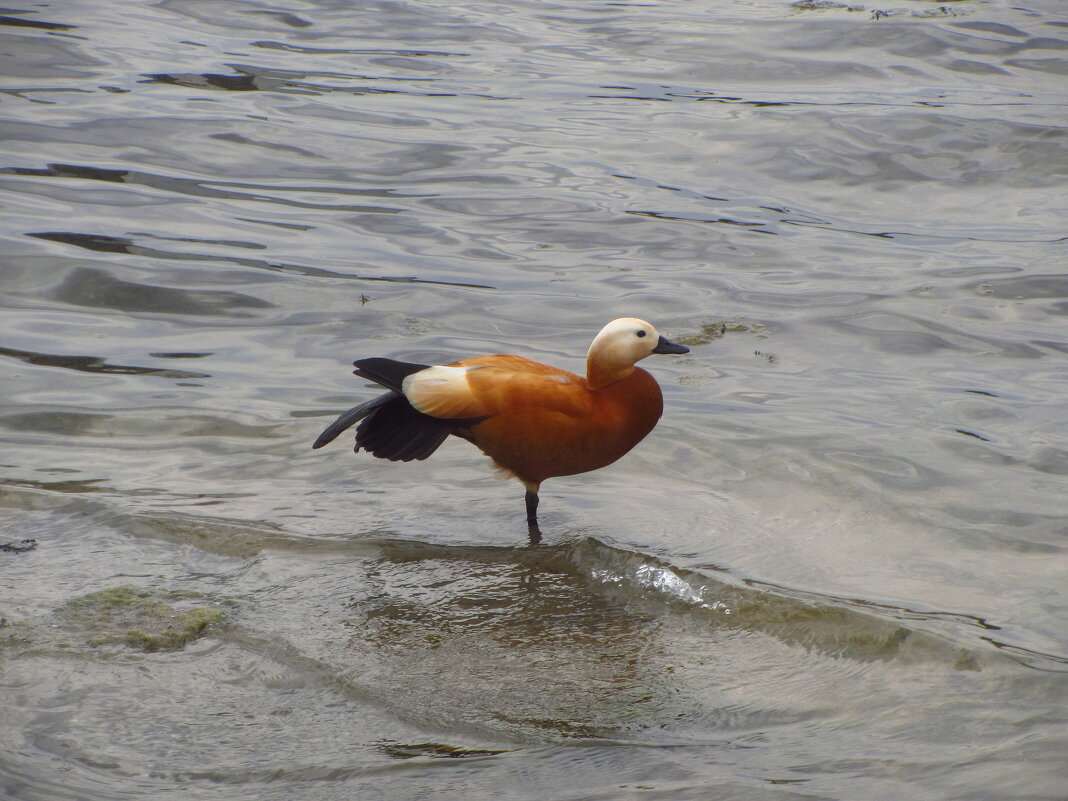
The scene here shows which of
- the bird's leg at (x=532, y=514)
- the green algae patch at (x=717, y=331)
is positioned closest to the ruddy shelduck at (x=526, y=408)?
the bird's leg at (x=532, y=514)

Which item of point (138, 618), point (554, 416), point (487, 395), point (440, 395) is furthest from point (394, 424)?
point (138, 618)

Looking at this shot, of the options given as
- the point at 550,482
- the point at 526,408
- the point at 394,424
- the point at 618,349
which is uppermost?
the point at 618,349

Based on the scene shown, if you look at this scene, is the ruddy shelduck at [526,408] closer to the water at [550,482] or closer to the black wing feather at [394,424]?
the black wing feather at [394,424]

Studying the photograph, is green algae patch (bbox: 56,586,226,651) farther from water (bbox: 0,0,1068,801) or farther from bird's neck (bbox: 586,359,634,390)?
bird's neck (bbox: 586,359,634,390)

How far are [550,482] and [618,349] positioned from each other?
1.29 m

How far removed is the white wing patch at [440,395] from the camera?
16.8ft

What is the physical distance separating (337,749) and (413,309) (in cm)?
509

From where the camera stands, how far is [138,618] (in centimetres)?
442

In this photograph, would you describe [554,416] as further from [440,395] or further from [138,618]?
[138,618]

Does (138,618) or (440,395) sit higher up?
(440,395)

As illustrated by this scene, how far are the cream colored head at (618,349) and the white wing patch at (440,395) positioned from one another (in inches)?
20.7

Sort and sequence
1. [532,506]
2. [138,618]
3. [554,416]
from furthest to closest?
[532,506] < [554,416] < [138,618]

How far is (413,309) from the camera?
8.45m

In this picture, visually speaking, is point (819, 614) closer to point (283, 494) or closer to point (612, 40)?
point (283, 494)
